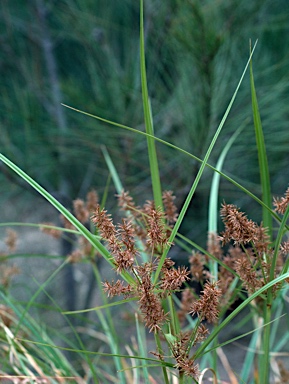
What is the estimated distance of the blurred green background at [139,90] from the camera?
1.32 metres

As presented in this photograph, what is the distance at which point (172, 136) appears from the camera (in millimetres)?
1652

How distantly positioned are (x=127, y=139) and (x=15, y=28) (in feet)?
2.27

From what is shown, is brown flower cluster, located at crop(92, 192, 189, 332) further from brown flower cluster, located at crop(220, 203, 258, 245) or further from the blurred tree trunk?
the blurred tree trunk

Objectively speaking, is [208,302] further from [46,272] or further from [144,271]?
[46,272]

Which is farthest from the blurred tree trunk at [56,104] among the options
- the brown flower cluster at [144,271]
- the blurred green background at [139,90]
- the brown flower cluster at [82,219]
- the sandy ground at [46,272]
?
the brown flower cluster at [144,271]

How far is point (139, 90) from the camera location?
1.44m

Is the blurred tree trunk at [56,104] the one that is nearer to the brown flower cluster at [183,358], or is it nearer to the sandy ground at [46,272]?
the sandy ground at [46,272]

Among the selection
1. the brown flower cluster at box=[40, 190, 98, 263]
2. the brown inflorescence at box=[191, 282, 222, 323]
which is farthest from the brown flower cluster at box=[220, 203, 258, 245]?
the brown flower cluster at box=[40, 190, 98, 263]

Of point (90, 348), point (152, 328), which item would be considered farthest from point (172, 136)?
point (152, 328)

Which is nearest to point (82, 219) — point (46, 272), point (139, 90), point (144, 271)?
point (144, 271)

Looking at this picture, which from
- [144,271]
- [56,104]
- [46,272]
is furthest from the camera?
[46,272]

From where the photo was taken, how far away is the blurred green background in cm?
132

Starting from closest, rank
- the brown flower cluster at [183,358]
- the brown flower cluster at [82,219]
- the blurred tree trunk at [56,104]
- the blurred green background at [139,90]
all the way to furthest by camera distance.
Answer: the brown flower cluster at [183,358], the brown flower cluster at [82,219], the blurred green background at [139,90], the blurred tree trunk at [56,104]

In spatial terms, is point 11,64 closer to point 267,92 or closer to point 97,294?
point 267,92
